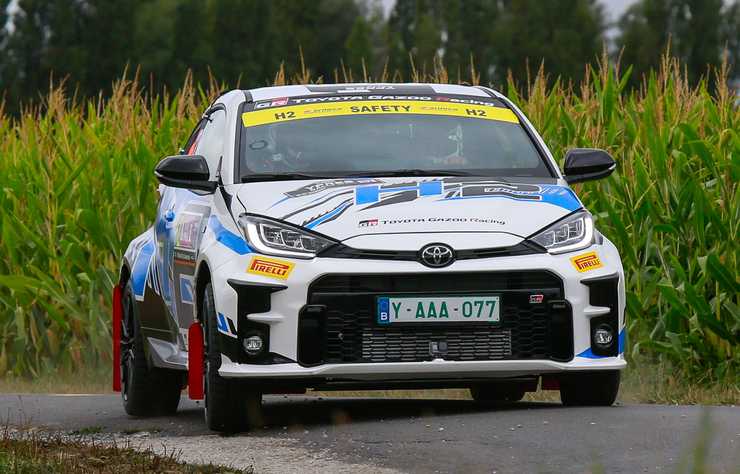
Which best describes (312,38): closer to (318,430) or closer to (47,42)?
(47,42)

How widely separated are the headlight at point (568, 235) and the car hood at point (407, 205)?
42mm

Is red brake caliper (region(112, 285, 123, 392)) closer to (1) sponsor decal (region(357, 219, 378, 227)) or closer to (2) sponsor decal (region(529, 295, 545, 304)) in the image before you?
(1) sponsor decal (region(357, 219, 378, 227))

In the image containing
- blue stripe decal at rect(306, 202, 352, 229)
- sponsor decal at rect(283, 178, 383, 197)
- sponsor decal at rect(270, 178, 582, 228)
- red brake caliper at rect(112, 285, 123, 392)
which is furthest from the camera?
red brake caliper at rect(112, 285, 123, 392)

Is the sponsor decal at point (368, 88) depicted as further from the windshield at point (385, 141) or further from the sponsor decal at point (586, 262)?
the sponsor decal at point (586, 262)

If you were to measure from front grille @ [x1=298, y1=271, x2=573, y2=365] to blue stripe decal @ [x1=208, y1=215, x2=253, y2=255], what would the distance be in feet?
1.30

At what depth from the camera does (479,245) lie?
26.5ft

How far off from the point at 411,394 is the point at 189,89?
489 centimetres

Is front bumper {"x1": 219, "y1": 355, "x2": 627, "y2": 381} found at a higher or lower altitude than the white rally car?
lower

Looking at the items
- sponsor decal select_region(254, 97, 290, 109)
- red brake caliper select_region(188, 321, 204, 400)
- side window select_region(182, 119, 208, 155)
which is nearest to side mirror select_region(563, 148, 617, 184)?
sponsor decal select_region(254, 97, 290, 109)

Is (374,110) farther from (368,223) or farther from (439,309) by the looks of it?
(439,309)

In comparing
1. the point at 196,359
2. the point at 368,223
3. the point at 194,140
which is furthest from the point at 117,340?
the point at 368,223

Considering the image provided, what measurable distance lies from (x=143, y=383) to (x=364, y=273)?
274cm

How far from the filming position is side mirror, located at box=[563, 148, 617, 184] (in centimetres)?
909

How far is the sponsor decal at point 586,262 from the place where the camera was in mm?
8227
